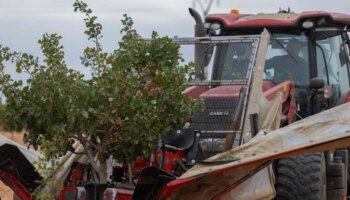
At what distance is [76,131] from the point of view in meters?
8.27

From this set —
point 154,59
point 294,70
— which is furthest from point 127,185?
point 294,70

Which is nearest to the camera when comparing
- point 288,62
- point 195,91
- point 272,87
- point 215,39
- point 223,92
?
Answer: point 215,39

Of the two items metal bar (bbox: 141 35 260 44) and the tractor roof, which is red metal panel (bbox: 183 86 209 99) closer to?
metal bar (bbox: 141 35 260 44)

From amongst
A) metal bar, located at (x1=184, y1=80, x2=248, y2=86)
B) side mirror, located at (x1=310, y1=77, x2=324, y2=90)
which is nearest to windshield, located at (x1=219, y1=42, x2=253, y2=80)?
side mirror, located at (x1=310, y1=77, x2=324, y2=90)

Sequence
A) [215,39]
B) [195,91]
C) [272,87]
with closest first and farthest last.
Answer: [215,39] → [195,91] → [272,87]

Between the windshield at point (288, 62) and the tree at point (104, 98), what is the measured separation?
302 cm

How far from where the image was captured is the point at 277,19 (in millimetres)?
11750

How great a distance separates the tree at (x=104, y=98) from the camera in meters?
8.19

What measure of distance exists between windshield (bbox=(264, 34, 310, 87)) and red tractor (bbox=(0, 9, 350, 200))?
0.01 meters

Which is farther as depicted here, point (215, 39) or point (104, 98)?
point (215, 39)

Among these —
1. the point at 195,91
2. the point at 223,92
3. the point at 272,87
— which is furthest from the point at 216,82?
the point at 272,87

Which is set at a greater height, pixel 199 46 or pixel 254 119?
pixel 199 46

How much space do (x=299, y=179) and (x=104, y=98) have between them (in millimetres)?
2360

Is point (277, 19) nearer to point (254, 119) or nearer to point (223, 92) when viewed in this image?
point (223, 92)
